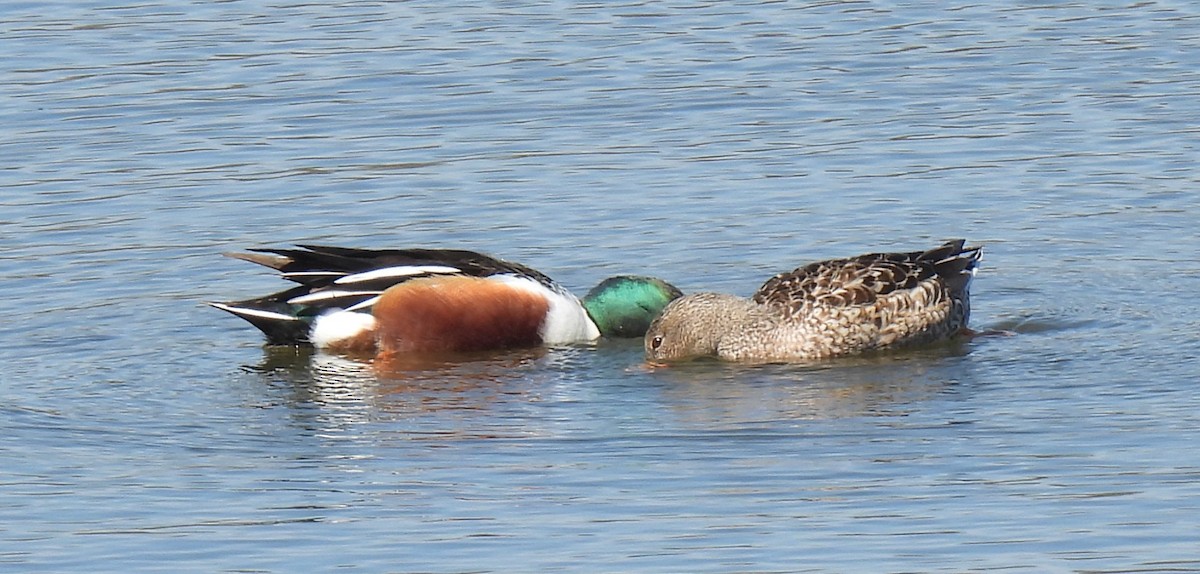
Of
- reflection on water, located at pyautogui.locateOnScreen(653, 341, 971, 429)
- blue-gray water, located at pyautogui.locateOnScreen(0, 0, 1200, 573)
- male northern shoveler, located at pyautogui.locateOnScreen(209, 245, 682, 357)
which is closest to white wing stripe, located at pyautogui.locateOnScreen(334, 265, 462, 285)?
male northern shoveler, located at pyautogui.locateOnScreen(209, 245, 682, 357)

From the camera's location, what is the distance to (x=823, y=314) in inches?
476

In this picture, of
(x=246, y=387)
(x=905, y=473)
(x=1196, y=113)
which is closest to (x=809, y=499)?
(x=905, y=473)

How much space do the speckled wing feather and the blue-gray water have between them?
341 mm

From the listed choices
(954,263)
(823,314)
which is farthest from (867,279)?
(954,263)

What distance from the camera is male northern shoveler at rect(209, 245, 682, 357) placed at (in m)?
12.5

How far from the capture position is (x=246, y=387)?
1173 centimetres

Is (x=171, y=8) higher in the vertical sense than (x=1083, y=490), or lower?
higher

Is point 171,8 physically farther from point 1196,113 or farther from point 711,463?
point 711,463

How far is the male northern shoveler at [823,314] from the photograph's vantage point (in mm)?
12117

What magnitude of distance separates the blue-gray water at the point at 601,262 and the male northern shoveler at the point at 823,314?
0.60 ft

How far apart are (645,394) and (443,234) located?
321 cm

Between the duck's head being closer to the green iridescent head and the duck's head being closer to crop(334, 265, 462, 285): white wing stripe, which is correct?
the green iridescent head

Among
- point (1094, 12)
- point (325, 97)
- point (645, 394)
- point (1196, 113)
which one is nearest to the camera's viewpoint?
point (645, 394)

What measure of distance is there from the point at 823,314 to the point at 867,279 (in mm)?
344
